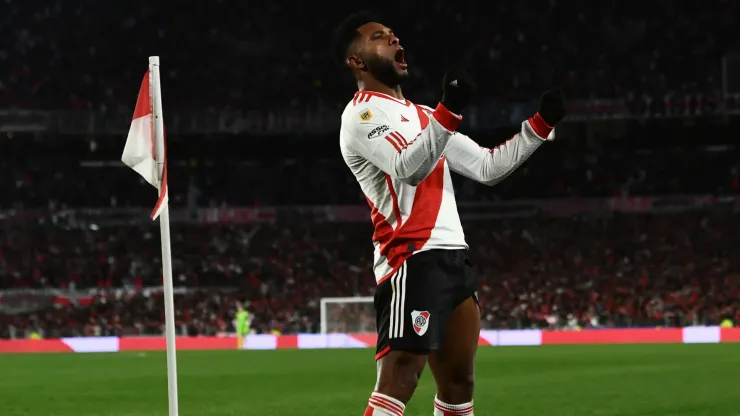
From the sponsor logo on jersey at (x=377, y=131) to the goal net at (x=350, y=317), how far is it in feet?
78.1

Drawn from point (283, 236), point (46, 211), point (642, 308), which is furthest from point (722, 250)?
point (46, 211)

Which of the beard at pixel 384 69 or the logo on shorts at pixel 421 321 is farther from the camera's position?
the beard at pixel 384 69

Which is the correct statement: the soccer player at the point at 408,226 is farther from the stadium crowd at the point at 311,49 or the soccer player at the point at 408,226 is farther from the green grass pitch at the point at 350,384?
the stadium crowd at the point at 311,49

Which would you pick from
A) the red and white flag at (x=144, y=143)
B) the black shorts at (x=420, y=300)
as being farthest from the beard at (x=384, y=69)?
the red and white flag at (x=144, y=143)

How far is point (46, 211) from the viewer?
122 ft

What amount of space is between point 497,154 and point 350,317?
79.2ft

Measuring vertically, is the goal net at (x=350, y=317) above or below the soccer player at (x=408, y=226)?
below

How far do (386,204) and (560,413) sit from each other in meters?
6.00

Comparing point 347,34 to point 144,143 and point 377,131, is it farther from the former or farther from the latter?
point 144,143

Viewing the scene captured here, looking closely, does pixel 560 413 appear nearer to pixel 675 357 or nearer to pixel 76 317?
pixel 675 357

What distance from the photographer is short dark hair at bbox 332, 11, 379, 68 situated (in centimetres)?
466

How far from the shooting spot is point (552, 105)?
4.31 m

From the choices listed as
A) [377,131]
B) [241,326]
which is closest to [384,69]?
[377,131]

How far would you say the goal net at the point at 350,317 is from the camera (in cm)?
2823
